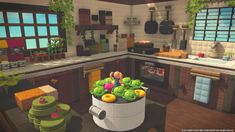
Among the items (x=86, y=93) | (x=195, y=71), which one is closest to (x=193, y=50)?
(x=195, y=71)

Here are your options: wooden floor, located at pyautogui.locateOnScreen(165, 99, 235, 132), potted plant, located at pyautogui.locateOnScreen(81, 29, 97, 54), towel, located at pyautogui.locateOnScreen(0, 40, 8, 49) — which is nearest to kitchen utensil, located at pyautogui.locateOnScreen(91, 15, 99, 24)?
potted plant, located at pyautogui.locateOnScreen(81, 29, 97, 54)

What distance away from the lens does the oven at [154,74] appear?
10.7 feet

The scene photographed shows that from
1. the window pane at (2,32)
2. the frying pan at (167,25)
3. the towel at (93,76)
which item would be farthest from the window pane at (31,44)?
the frying pan at (167,25)

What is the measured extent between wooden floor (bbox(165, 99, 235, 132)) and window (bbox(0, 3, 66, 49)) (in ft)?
8.15

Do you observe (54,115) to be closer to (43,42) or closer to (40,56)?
(40,56)

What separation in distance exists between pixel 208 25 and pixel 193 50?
569 millimetres

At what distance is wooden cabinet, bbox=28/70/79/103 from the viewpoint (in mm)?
2398

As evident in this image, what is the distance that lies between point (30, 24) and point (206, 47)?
11.0 ft

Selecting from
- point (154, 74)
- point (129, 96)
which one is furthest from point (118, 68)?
point (129, 96)

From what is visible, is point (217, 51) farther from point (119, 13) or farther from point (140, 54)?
point (119, 13)

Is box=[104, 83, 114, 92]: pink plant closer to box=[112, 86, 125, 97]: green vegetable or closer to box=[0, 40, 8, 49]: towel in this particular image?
box=[112, 86, 125, 97]: green vegetable

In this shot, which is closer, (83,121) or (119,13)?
(83,121)

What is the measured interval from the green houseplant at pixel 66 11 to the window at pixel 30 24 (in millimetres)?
108

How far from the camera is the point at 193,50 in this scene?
3416 mm
